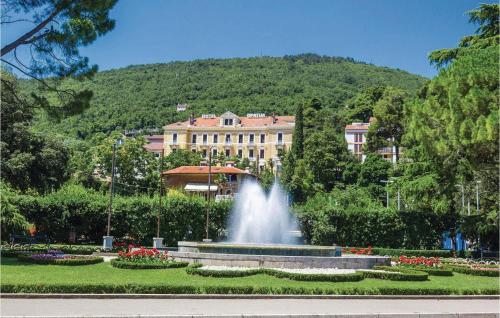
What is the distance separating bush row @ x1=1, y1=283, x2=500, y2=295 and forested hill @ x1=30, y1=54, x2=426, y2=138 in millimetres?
102664

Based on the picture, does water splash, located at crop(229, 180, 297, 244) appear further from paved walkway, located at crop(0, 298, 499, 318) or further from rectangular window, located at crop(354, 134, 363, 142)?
rectangular window, located at crop(354, 134, 363, 142)

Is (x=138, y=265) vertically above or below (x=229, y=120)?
below

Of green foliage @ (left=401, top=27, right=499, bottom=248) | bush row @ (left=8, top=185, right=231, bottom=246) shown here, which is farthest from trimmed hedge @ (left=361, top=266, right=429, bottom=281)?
bush row @ (left=8, top=185, right=231, bottom=246)

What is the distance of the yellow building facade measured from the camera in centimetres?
9238

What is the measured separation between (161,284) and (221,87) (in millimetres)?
132658

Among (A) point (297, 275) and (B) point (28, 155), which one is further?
(B) point (28, 155)

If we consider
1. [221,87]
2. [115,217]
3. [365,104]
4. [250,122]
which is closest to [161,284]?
[115,217]

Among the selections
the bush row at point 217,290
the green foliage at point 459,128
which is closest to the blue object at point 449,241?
the green foliage at point 459,128

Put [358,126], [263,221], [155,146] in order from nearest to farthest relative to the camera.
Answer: [263,221] → [358,126] → [155,146]

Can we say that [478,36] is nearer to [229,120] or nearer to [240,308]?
[240,308]

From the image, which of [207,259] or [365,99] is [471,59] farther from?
[365,99]

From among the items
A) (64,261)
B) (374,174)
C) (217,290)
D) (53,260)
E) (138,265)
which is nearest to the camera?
(217,290)

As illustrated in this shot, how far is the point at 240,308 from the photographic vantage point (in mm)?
11102

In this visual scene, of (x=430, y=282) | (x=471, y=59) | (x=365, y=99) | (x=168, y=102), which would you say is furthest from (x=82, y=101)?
(x=168, y=102)
